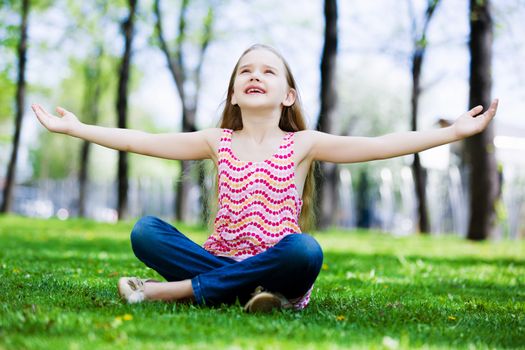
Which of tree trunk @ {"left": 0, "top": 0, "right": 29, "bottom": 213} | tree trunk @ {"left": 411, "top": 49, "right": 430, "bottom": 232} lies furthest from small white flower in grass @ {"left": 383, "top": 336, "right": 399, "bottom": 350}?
tree trunk @ {"left": 0, "top": 0, "right": 29, "bottom": 213}

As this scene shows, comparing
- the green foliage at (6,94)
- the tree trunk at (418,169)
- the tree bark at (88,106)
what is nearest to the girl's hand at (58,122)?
the tree trunk at (418,169)

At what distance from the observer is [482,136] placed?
12797 mm

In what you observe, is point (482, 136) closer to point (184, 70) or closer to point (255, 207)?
point (255, 207)

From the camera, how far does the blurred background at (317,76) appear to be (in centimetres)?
1415

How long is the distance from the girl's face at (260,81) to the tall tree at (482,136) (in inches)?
368

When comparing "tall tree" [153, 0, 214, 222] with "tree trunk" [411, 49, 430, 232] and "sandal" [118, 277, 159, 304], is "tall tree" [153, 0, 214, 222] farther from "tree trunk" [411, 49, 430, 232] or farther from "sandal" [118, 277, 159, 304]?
"sandal" [118, 277, 159, 304]

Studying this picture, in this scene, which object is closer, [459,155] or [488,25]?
[488,25]

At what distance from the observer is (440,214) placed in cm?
2138

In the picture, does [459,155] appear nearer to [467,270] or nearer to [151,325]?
[467,270]

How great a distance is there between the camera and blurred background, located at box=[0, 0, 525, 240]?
1415cm

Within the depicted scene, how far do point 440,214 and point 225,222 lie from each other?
1848 centimetres

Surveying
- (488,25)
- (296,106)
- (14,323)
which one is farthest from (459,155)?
(14,323)

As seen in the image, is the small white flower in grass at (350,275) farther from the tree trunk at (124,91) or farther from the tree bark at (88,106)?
the tree bark at (88,106)

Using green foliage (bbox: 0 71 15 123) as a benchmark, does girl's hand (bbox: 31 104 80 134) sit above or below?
below
